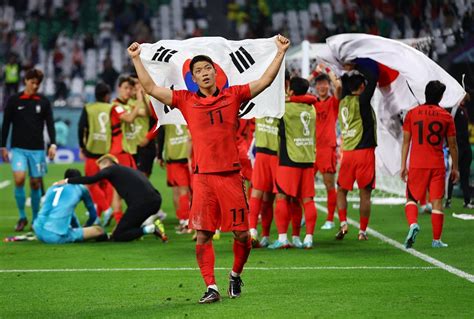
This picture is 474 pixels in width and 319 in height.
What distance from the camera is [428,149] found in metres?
12.2

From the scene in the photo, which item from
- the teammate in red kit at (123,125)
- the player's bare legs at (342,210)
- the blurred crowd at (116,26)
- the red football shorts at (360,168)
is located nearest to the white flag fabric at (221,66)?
the red football shorts at (360,168)

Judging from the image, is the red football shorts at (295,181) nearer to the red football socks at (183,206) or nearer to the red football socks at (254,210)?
the red football socks at (254,210)

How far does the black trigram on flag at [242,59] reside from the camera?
33.9 ft

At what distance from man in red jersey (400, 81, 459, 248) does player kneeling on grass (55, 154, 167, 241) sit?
3034 mm

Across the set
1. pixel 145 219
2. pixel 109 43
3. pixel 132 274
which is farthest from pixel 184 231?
pixel 109 43

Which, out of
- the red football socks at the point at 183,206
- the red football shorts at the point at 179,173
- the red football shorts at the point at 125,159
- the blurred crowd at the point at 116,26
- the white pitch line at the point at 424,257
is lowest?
the white pitch line at the point at 424,257

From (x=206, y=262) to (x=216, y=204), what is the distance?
45 cm

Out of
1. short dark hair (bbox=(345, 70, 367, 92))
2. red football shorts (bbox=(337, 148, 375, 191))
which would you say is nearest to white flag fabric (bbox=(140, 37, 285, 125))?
short dark hair (bbox=(345, 70, 367, 92))

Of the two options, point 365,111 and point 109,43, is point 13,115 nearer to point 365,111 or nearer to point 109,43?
point 365,111

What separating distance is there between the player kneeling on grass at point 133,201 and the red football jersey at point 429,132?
319cm

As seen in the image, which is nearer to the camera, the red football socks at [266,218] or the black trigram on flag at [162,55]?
the black trigram on flag at [162,55]

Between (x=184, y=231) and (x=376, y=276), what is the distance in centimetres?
501

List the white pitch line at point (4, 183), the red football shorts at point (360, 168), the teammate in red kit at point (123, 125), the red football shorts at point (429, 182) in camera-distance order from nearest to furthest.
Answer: the red football shorts at point (429, 182), the red football shorts at point (360, 168), the teammate in red kit at point (123, 125), the white pitch line at point (4, 183)

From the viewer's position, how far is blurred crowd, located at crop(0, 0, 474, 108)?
37594 millimetres
